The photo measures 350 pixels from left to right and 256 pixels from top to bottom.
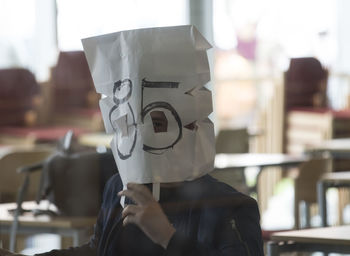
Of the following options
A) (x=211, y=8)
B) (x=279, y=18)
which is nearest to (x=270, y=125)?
(x=279, y=18)

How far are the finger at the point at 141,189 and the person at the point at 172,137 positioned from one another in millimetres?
13

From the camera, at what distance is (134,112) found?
1412mm

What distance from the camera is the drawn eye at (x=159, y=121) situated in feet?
4.60

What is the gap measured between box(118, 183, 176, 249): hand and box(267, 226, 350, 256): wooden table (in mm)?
591

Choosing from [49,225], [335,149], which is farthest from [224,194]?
[335,149]

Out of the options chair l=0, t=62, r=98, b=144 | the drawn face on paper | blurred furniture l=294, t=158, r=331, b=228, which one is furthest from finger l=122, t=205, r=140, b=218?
chair l=0, t=62, r=98, b=144

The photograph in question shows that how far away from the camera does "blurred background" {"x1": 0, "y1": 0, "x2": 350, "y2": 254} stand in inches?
99.1

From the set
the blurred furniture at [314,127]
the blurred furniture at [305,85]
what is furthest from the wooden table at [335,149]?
the blurred furniture at [305,85]

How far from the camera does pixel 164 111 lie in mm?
1403

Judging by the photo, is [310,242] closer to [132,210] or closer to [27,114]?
[132,210]

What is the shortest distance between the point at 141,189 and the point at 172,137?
113 millimetres

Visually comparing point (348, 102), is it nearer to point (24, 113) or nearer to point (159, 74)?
point (24, 113)

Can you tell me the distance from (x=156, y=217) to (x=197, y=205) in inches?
6.4

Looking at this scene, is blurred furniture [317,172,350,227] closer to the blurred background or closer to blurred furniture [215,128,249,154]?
the blurred background
